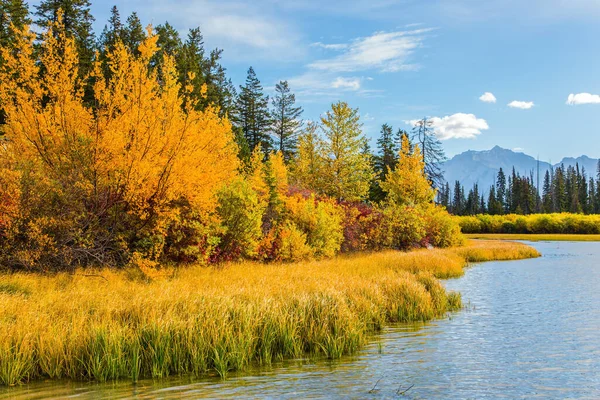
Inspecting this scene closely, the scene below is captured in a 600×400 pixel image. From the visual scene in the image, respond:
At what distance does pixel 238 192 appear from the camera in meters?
19.6

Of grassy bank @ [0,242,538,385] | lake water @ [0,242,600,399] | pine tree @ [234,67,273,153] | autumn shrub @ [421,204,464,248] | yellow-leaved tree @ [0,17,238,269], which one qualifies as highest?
pine tree @ [234,67,273,153]

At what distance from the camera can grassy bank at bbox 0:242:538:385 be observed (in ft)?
26.7

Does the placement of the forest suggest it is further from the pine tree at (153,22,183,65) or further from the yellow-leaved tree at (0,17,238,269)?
the pine tree at (153,22,183,65)

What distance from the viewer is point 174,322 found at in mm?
8906

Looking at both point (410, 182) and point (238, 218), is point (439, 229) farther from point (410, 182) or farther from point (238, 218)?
point (238, 218)

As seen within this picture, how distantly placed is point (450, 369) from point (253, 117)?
60450 millimetres

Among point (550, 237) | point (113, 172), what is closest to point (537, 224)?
point (550, 237)

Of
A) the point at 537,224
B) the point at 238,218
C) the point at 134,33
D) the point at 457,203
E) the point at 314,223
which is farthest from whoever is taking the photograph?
the point at 457,203

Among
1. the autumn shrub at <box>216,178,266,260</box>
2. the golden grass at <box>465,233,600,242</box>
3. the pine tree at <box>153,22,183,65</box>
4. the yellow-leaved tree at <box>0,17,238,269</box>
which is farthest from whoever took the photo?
the golden grass at <box>465,233,600,242</box>

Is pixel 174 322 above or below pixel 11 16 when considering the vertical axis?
below

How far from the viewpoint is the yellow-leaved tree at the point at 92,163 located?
14633 mm

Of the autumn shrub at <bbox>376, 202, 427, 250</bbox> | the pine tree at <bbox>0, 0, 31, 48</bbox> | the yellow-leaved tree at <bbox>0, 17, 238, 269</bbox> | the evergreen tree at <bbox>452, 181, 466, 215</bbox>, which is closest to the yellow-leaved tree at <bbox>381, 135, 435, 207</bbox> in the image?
the autumn shrub at <bbox>376, 202, 427, 250</bbox>

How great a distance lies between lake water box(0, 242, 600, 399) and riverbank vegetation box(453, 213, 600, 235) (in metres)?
59.3

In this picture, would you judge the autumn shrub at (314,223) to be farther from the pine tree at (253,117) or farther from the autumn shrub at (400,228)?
A: the pine tree at (253,117)
